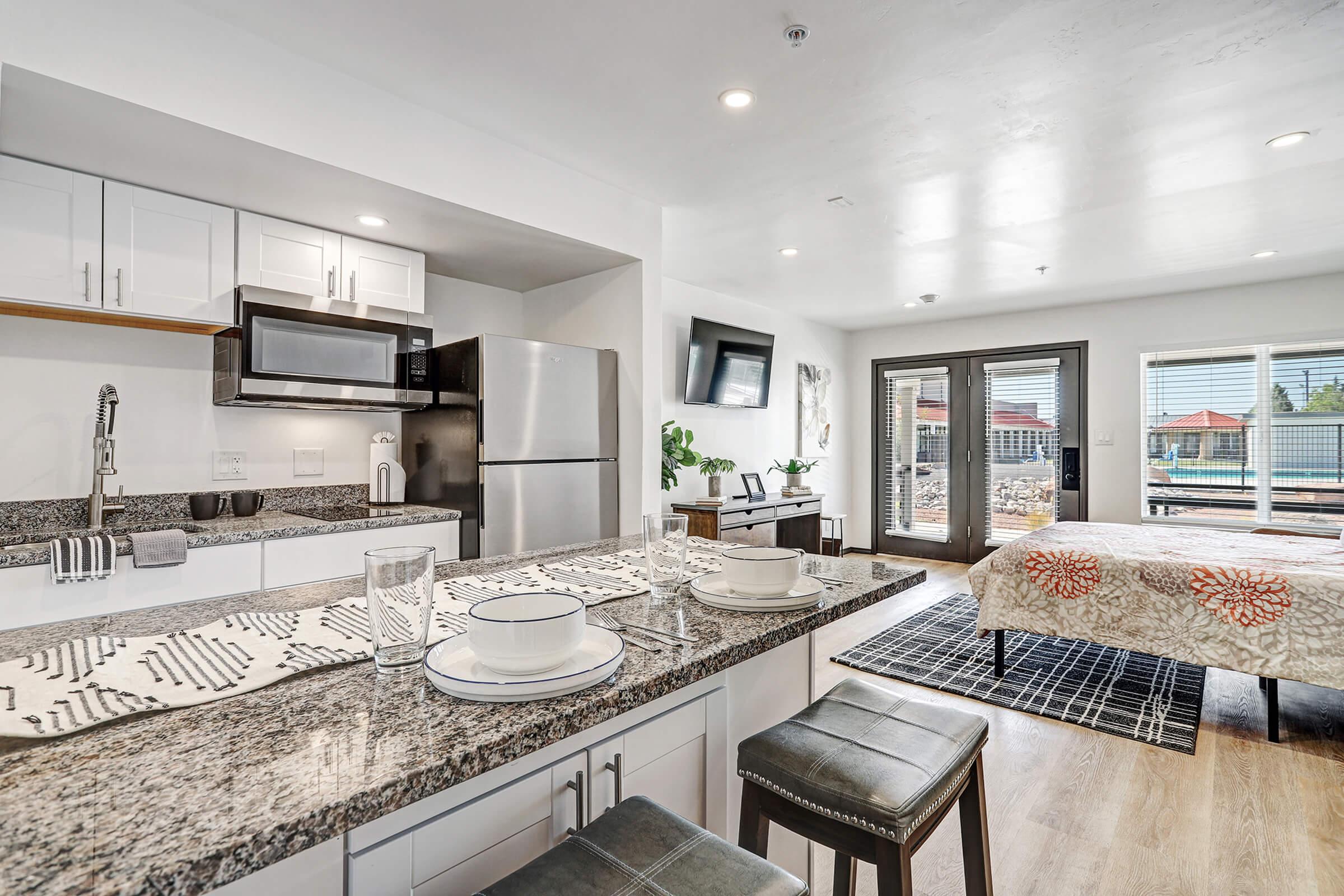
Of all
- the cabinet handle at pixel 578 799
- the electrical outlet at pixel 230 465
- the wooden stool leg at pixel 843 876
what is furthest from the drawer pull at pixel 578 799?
the electrical outlet at pixel 230 465

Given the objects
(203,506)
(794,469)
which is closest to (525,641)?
(203,506)

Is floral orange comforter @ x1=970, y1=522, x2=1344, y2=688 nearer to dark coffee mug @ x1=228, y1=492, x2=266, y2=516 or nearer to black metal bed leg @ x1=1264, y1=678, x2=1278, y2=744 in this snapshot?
black metal bed leg @ x1=1264, y1=678, x2=1278, y2=744

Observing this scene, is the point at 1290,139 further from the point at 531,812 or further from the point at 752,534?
the point at 531,812

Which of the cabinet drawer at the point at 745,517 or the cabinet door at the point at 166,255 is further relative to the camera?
the cabinet drawer at the point at 745,517

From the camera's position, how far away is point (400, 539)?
2.68 metres

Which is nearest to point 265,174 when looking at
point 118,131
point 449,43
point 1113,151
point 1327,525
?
point 118,131

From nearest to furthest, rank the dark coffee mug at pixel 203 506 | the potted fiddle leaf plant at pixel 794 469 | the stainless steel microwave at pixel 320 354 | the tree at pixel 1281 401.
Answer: the stainless steel microwave at pixel 320 354
the dark coffee mug at pixel 203 506
the tree at pixel 1281 401
the potted fiddle leaf plant at pixel 794 469

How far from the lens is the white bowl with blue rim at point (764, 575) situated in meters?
1.14

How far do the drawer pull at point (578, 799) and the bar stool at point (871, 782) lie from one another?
0.33m

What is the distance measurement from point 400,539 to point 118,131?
1.59 metres

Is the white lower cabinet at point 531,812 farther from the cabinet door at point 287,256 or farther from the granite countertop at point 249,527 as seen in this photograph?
the cabinet door at point 287,256

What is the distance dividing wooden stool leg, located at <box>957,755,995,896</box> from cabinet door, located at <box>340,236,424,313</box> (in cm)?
273

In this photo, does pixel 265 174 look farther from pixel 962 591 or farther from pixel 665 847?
pixel 962 591

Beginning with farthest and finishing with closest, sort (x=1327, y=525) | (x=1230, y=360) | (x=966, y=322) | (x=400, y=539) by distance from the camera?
(x=966, y=322) → (x=1230, y=360) → (x=1327, y=525) → (x=400, y=539)
